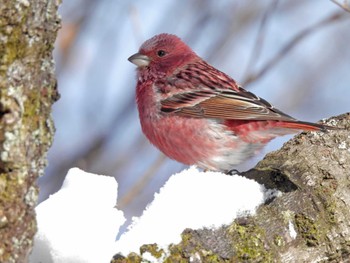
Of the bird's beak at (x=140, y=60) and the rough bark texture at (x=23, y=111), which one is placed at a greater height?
the bird's beak at (x=140, y=60)

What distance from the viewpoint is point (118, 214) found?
8.71 feet

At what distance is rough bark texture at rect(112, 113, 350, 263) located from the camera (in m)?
2.51

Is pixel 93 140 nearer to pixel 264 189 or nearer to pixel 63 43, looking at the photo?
pixel 63 43

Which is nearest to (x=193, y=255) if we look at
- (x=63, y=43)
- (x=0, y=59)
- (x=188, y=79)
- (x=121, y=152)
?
(x=0, y=59)

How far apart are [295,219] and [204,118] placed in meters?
2.14

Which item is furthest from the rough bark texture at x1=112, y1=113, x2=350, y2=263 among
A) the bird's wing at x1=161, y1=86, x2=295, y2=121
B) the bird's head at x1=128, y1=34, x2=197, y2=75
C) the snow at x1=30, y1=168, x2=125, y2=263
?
the bird's head at x1=128, y1=34, x2=197, y2=75

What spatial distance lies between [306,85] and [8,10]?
5891 millimetres

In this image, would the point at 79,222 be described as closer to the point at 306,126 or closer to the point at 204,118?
the point at 306,126

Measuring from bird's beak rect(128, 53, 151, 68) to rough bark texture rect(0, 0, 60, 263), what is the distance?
332cm

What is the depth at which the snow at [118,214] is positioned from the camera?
8.19ft

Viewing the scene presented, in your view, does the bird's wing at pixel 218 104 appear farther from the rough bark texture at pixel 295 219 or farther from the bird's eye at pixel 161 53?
the rough bark texture at pixel 295 219

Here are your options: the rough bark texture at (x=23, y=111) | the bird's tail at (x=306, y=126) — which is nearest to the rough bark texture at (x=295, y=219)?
the bird's tail at (x=306, y=126)

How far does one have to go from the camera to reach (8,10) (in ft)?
6.14

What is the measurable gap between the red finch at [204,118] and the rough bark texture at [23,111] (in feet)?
8.62
